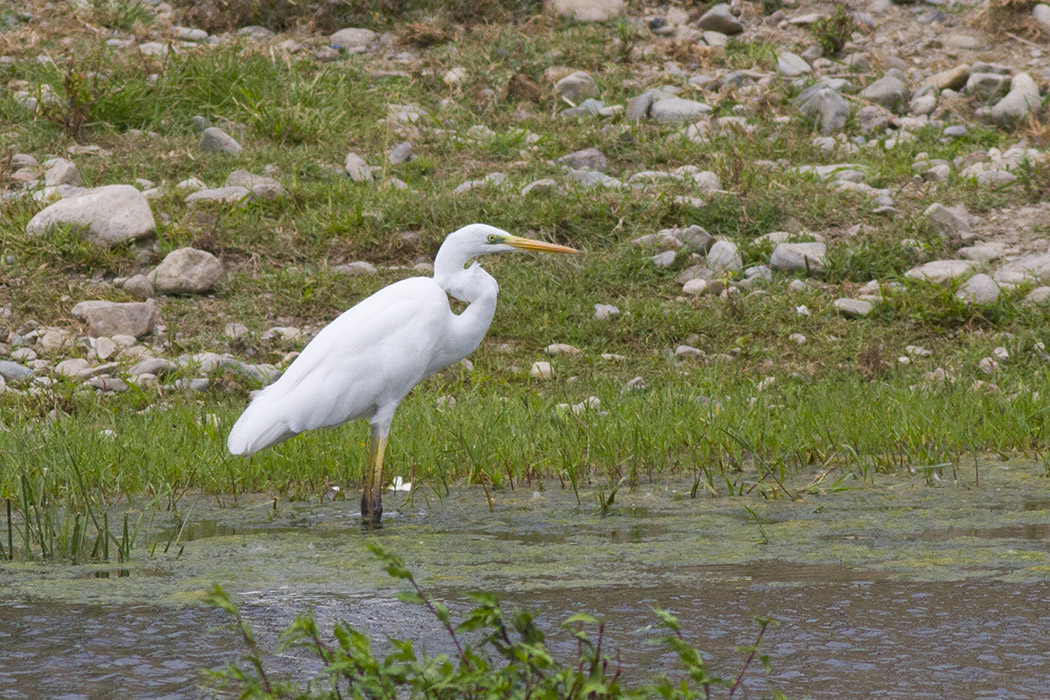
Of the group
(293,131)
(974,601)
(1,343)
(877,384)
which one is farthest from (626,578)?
(293,131)

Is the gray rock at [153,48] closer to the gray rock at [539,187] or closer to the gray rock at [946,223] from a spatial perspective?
the gray rock at [539,187]

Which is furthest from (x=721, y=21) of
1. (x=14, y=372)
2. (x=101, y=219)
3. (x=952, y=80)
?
(x=14, y=372)

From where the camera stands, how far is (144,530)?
4664mm

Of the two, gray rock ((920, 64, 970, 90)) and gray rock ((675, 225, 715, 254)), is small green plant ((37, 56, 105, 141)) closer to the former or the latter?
gray rock ((675, 225, 715, 254))

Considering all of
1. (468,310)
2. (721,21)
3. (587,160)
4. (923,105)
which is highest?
(721,21)

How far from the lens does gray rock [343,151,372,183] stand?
29.8 ft

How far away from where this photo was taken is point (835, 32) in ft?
35.5

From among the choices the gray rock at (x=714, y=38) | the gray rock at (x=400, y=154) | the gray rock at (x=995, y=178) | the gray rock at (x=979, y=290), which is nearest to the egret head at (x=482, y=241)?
the gray rock at (x=979, y=290)

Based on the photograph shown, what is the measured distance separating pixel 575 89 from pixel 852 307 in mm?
3441

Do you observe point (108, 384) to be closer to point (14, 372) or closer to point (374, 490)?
point (14, 372)

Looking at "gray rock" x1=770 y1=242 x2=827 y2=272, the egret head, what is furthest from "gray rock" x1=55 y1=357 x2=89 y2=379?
"gray rock" x1=770 y1=242 x2=827 y2=272

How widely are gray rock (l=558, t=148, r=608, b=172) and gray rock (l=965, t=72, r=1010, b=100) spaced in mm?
2907

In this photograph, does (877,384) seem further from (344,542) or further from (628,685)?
(628,685)

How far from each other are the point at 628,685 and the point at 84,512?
2.44m
